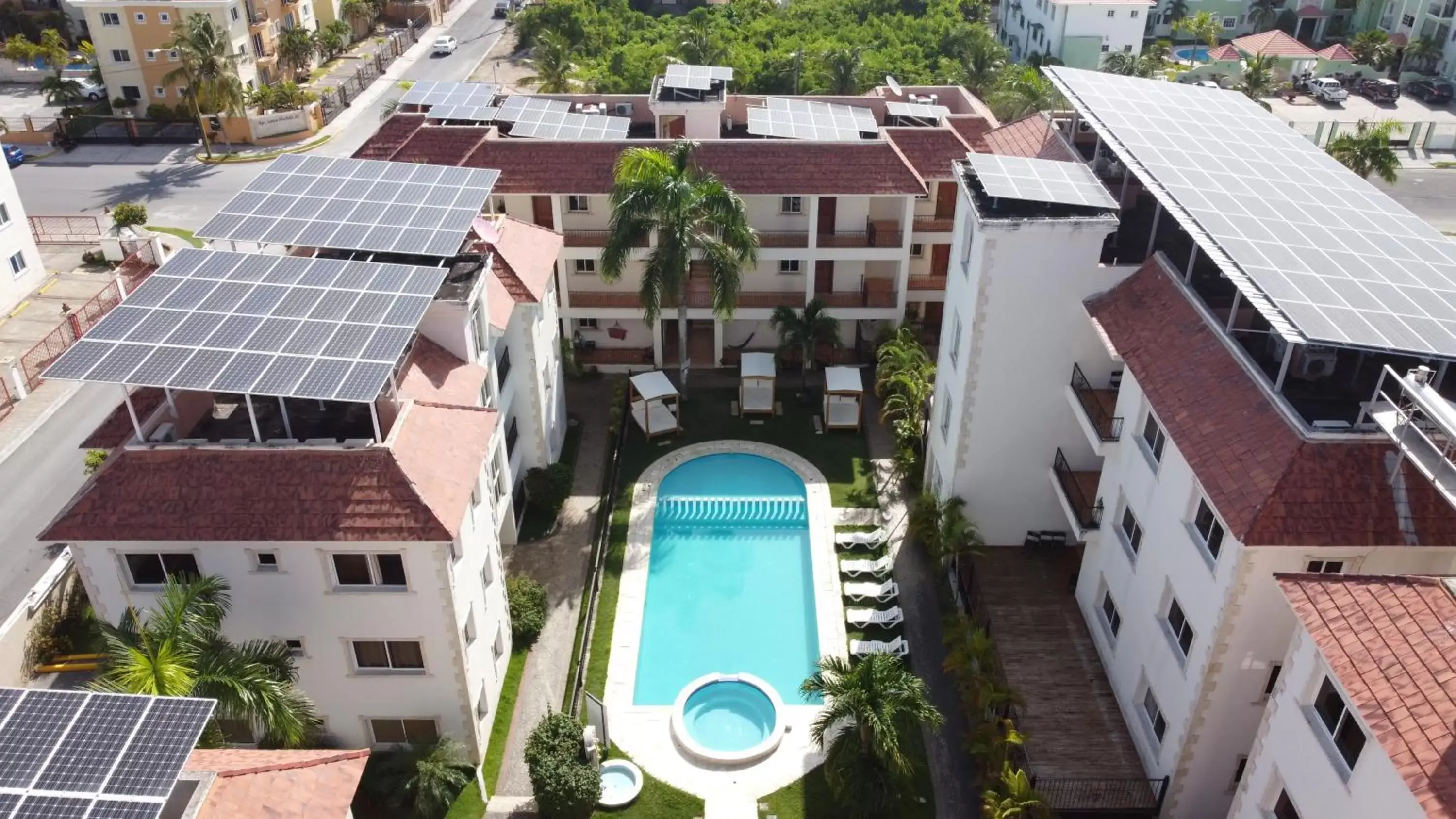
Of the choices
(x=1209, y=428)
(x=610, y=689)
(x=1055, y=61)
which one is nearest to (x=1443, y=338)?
(x=1209, y=428)

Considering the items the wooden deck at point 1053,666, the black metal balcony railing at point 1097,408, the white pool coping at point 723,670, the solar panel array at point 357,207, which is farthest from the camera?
the solar panel array at point 357,207

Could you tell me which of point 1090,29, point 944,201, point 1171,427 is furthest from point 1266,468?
point 1090,29

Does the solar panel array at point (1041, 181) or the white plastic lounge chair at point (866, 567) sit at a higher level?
the solar panel array at point (1041, 181)

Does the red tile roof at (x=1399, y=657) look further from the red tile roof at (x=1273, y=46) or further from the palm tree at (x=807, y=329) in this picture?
the red tile roof at (x=1273, y=46)

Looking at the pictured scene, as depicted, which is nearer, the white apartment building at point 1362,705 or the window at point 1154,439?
the white apartment building at point 1362,705

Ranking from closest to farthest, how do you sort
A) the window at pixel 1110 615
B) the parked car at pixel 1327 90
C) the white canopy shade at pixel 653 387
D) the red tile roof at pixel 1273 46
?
the window at pixel 1110 615, the white canopy shade at pixel 653 387, the parked car at pixel 1327 90, the red tile roof at pixel 1273 46

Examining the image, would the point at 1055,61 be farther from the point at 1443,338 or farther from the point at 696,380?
Answer: the point at 1443,338

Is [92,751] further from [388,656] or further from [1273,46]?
[1273,46]

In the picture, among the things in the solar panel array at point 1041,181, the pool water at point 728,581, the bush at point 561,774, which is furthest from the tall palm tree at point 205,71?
the bush at point 561,774
